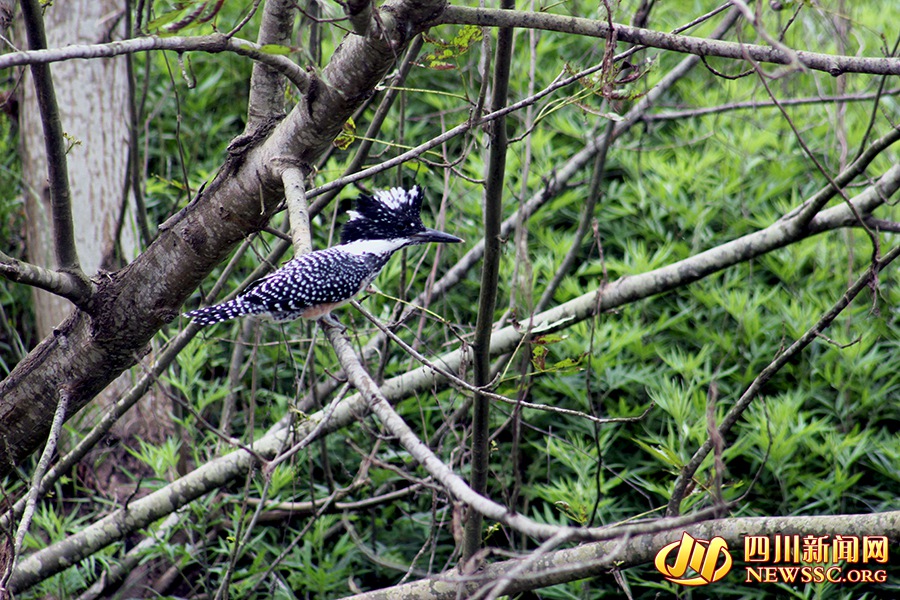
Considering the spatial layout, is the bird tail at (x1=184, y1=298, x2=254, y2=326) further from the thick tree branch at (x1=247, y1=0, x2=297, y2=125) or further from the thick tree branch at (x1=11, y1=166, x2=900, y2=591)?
the thick tree branch at (x1=247, y1=0, x2=297, y2=125)

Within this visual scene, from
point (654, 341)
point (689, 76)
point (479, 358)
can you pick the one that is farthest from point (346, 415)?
point (689, 76)

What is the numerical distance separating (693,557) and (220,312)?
1.82 meters

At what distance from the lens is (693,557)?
2.54 metres

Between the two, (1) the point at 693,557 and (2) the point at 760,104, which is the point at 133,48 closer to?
(1) the point at 693,557

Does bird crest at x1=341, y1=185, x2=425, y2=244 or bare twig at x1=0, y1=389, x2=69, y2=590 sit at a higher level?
bird crest at x1=341, y1=185, x2=425, y2=244

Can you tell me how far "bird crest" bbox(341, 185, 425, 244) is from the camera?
3.62 meters

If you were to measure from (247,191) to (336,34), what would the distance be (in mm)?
2972

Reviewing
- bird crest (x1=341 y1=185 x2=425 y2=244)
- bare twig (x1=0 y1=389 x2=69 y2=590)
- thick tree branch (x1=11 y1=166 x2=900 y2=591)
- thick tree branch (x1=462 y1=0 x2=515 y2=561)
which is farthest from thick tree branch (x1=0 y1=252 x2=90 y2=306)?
bird crest (x1=341 y1=185 x2=425 y2=244)

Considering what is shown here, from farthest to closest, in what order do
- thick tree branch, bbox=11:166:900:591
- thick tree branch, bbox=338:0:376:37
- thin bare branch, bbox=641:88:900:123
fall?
1. thin bare branch, bbox=641:88:900:123
2. thick tree branch, bbox=11:166:900:591
3. thick tree branch, bbox=338:0:376:37

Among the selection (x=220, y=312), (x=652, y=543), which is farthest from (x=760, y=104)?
(x=220, y=312)

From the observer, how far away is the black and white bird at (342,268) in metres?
3.17

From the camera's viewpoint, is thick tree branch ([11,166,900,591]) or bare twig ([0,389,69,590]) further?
thick tree branch ([11,166,900,591])

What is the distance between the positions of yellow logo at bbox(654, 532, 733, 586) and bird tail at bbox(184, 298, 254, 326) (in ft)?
5.59

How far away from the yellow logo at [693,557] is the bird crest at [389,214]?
1771 mm
